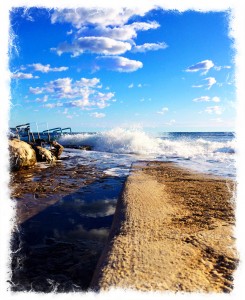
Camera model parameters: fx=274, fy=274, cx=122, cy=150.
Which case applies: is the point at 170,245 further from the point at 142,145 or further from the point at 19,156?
the point at 142,145

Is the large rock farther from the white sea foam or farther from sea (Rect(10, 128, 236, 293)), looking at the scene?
the white sea foam

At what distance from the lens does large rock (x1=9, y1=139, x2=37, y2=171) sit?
1259 centimetres

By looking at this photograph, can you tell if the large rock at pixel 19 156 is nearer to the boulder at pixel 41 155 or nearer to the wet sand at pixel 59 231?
the boulder at pixel 41 155

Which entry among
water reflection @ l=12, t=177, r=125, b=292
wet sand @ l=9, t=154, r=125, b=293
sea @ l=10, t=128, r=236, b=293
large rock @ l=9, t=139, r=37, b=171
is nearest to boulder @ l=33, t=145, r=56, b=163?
large rock @ l=9, t=139, r=37, b=171

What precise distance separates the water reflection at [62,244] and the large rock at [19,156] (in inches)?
228

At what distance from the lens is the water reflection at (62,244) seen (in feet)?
12.3

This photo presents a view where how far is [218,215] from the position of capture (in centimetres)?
534

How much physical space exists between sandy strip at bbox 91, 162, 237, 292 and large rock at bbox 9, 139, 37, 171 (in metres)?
7.62

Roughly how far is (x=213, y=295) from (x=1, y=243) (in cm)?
282

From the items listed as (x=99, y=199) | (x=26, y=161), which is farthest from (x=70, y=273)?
(x=26, y=161)

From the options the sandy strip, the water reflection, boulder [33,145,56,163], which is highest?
boulder [33,145,56,163]

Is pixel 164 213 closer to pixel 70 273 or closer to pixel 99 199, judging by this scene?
pixel 70 273

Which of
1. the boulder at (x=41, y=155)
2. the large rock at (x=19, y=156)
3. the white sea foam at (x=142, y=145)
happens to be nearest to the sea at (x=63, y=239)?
the large rock at (x=19, y=156)

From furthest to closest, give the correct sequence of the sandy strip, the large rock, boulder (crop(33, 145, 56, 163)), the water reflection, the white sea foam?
the white sea foam, boulder (crop(33, 145, 56, 163)), the large rock, the water reflection, the sandy strip
